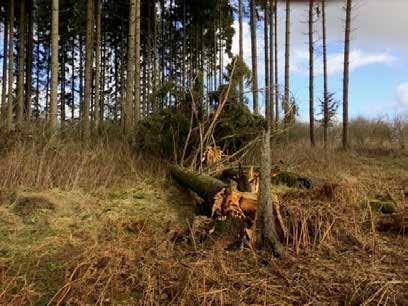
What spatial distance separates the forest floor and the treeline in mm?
2732

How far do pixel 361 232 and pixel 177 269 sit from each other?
2711mm

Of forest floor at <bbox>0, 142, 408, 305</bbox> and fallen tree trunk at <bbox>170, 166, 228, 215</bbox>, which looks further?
fallen tree trunk at <bbox>170, 166, 228, 215</bbox>

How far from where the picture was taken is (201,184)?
21.4 feet

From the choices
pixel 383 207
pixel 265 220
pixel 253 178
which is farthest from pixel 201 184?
pixel 383 207

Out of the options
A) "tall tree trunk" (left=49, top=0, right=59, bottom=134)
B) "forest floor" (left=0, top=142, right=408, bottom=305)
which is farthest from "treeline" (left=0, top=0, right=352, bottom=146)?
"forest floor" (left=0, top=142, right=408, bottom=305)

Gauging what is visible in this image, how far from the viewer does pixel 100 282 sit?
13.5ft

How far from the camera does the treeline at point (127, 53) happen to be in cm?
1243

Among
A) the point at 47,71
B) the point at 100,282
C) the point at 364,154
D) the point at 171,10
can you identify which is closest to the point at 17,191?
the point at 100,282

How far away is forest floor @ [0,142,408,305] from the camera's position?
3973 mm

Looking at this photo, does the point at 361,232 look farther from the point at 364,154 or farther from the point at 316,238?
the point at 364,154

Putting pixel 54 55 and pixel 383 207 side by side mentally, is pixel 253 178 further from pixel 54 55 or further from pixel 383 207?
pixel 54 55

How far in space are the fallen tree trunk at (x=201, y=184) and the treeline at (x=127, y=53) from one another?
2075mm

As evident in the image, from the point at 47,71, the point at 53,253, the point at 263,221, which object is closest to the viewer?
the point at 53,253

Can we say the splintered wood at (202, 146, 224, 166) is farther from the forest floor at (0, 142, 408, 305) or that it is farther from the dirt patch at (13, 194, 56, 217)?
the dirt patch at (13, 194, 56, 217)
